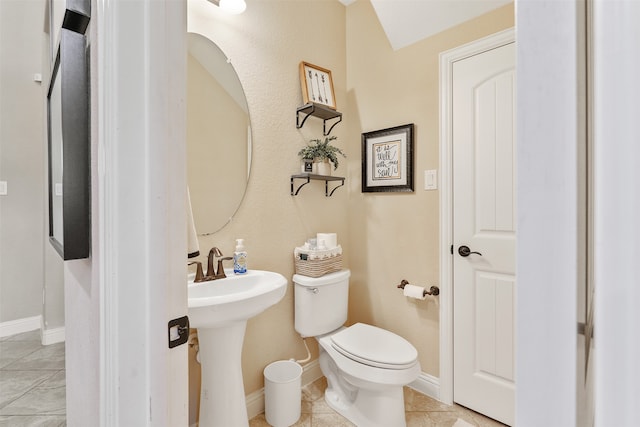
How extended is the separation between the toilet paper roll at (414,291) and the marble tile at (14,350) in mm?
2592

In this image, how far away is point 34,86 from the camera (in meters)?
2.62

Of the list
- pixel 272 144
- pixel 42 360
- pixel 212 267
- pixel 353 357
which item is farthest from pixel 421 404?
pixel 42 360

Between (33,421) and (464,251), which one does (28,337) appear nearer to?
(33,421)

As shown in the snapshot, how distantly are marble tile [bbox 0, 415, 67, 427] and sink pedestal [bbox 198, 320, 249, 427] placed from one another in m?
0.75

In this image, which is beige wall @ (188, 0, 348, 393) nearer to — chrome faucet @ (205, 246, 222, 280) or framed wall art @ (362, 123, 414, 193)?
chrome faucet @ (205, 246, 222, 280)

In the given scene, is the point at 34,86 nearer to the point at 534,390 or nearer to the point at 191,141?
the point at 191,141

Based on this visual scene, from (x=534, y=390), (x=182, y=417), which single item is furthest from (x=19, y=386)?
(x=534, y=390)

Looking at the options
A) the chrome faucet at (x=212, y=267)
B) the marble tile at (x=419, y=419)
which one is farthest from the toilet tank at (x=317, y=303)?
the marble tile at (x=419, y=419)

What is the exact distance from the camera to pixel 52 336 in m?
2.32

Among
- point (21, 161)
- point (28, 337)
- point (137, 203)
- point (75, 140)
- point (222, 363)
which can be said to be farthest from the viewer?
point (21, 161)

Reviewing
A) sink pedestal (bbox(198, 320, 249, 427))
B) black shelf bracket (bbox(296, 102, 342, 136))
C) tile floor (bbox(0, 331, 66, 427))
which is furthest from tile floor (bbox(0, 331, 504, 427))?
black shelf bracket (bbox(296, 102, 342, 136))

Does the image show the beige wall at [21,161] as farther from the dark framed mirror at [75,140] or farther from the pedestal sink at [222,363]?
the dark framed mirror at [75,140]

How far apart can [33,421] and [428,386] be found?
2.09 metres

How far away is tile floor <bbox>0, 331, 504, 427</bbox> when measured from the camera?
1541 mm
